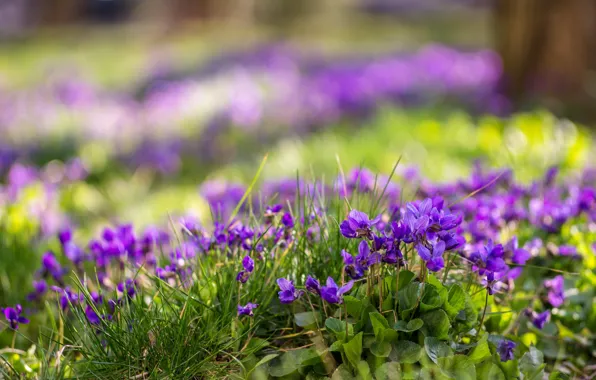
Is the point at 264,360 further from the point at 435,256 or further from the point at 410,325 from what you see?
the point at 435,256

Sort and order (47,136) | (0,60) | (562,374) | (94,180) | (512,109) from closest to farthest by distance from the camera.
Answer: (562,374) < (94,180) < (47,136) < (512,109) < (0,60)

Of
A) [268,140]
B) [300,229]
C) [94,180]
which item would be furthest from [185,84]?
[300,229]

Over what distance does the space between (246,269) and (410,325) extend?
1.73ft

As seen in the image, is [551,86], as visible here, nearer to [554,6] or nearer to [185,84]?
[554,6]

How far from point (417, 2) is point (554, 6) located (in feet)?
116

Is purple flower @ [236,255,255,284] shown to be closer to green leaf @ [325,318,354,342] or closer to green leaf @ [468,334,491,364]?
green leaf @ [325,318,354,342]

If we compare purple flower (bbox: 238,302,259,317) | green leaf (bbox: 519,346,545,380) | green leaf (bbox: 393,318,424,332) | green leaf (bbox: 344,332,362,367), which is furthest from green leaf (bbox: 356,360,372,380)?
green leaf (bbox: 519,346,545,380)

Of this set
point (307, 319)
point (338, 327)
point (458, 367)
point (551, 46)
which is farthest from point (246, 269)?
point (551, 46)

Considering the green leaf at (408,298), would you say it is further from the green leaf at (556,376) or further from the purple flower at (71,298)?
the purple flower at (71,298)

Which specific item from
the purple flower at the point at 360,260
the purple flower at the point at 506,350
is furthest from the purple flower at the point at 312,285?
the purple flower at the point at 506,350

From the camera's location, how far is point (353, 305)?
2193 mm

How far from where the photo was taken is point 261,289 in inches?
93.6

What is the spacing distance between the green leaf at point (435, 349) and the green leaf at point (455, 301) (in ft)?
0.34

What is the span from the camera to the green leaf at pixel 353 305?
7.14 feet
